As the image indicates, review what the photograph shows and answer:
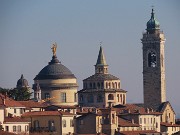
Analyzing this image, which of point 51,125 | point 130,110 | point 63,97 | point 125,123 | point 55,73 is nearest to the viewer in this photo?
point 51,125

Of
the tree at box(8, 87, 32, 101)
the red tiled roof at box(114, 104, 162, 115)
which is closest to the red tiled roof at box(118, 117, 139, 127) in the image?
the red tiled roof at box(114, 104, 162, 115)

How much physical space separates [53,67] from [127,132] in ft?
127

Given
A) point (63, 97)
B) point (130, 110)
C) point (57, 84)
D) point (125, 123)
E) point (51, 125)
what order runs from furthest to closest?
1. point (63, 97)
2. point (57, 84)
3. point (130, 110)
4. point (125, 123)
5. point (51, 125)

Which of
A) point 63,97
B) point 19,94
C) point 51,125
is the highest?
point 63,97

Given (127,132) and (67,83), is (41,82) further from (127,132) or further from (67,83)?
(127,132)

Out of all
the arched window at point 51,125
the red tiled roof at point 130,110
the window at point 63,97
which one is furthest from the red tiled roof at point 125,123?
the window at point 63,97

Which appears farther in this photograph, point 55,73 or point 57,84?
point 55,73

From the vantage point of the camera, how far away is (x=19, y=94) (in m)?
182

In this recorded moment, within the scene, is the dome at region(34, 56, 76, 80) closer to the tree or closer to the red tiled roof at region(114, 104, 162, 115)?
the red tiled roof at region(114, 104, 162, 115)

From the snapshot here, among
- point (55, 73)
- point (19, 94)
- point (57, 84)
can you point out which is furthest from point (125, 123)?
point (55, 73)

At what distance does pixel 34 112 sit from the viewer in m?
157

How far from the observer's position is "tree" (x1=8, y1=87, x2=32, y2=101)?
180375mm

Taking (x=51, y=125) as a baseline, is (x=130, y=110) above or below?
above

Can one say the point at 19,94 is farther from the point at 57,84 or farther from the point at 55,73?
the point at 55,73
